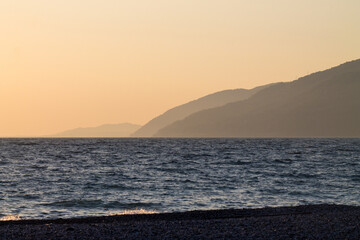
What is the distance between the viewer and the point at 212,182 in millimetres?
43344

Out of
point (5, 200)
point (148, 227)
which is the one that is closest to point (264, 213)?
point (148, 227)

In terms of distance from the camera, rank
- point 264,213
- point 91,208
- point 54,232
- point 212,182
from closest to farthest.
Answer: point 54,232
point 264,213
point 91,208
point 212,182

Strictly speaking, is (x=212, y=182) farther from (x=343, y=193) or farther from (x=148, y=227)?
(x=148, y=227)

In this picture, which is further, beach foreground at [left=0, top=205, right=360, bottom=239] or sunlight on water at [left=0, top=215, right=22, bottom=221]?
sunlight on water at [left=0, top=215, right=22, bottom=221]

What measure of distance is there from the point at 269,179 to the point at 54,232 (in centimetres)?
3062

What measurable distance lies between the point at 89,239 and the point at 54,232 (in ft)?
6.03

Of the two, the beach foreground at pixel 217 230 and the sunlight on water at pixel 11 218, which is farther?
the sunlight on water at pixel 11 218

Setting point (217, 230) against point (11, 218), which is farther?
point (11, 218)

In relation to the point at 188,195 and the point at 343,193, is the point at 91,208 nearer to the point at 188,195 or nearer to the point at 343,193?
the point at 188,195

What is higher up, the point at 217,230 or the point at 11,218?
the point at 217,230

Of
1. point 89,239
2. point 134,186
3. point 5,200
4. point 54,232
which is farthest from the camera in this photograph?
point 134,186

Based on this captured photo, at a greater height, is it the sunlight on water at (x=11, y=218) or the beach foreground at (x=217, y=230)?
the beach foreground at (x=217, y=230)

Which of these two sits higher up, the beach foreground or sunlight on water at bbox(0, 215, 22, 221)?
the beach foreground

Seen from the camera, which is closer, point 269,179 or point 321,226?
point 321,226
